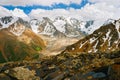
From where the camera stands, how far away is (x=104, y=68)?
2869 centimetres

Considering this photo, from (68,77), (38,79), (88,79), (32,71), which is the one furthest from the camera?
(32,71)

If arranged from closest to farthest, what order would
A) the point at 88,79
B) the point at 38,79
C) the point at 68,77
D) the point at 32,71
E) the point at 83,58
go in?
the point at 88,79 → the point at 68,77 → the point at 38,79 → the point at 32,71 → the point at 83,58

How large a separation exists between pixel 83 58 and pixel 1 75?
483 inches

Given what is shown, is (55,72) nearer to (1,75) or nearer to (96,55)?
(1,75)

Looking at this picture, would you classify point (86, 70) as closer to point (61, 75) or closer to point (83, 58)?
point (61, 75)

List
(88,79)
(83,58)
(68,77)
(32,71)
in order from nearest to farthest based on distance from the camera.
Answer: (88,79), (68,77), (32,71), (83,58)

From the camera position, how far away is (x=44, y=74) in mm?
34250

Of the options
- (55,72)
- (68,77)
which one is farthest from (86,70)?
(55,72)

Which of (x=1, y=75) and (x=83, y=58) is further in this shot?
(x=83, y=58)

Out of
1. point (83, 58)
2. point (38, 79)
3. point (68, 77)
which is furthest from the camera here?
point (83, 58)

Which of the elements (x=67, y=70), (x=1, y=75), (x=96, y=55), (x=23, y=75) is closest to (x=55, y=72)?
(x=67, y=70)

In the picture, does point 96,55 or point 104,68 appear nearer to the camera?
point 104,68

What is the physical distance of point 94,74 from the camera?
28156 millimetres

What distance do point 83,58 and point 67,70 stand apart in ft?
21.7
